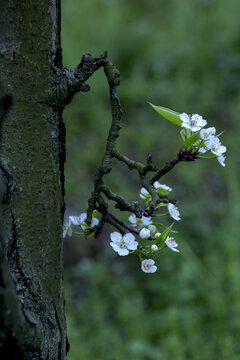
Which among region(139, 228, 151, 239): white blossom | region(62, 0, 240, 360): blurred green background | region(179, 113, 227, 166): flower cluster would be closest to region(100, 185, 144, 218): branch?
region(139, 228, 151, 239): white blossom

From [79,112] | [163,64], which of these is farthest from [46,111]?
[163,64]

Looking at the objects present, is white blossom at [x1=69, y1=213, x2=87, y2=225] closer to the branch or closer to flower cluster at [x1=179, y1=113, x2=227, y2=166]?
the branch

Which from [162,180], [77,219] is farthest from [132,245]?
[162,180]

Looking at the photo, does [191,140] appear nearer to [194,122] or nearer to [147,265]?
[194,122]

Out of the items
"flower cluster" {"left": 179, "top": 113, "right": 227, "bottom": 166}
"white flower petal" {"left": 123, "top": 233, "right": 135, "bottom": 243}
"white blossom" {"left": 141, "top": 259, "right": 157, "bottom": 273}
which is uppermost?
"flower cluster" {"left": 179, "top": 113, "right": 227, "bottom": 166}

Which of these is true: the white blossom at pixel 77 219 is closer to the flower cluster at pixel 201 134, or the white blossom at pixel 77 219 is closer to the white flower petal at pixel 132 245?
the white flower petal at pixel 132 245

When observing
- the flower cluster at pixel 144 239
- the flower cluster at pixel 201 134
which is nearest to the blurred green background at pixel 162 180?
the flower cluster at pixel 144 239

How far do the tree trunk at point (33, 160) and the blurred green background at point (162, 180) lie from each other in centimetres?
120

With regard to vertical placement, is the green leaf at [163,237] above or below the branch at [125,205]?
below

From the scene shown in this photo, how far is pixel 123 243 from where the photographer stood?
29.3 inches

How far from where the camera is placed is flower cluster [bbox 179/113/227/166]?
0.70 meters

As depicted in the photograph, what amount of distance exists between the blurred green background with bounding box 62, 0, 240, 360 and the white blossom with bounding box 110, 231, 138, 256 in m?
1.19

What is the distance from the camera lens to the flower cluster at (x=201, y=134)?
0.70 meters

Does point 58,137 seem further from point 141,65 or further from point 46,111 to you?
point 141,65
